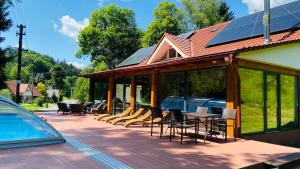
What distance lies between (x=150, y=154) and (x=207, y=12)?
31.3m

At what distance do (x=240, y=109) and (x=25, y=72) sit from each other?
8645 centimetres

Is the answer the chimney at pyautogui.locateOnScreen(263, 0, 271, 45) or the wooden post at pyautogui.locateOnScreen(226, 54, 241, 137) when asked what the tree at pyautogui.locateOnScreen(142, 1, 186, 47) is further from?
the wooden post at pyautogui.locateOnScreen(226, 54, 241, 137)

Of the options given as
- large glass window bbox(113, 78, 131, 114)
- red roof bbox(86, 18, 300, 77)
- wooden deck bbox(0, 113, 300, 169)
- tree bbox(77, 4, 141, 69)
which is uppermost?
tree bbox(77, 4, 141, 69)

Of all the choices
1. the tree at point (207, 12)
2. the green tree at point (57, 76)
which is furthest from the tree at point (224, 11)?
the green tree at point (57, 76)

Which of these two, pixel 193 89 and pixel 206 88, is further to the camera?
Answer: pixel 193 89

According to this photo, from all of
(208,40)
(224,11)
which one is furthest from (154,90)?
(224,11)

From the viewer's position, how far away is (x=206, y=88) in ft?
35.2

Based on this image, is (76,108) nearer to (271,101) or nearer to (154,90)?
(154,90)

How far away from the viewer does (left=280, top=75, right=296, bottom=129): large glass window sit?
38.5ft

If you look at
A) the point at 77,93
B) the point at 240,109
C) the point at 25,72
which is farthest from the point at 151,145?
the point at 25,72

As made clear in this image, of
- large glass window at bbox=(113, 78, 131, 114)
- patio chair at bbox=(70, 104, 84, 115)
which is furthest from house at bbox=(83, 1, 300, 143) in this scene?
patio chair at bbox=(70, 104, 84, 115)

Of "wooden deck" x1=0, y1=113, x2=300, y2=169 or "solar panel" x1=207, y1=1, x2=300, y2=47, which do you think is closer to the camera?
"wooden deck" x1=0, y1=113, x2=300, y2=169

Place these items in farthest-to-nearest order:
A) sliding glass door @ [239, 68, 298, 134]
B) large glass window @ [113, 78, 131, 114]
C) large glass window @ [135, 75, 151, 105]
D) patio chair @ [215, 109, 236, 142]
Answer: large glass window @ [113, 78, 131, 114] → large glass window @ [135, 75, 151, 105] → sliding glass door @ [239, 68, 298, 134] → patio chair @ [215, 109, 236, 142]

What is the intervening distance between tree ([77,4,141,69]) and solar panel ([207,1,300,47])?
91.9 ft
